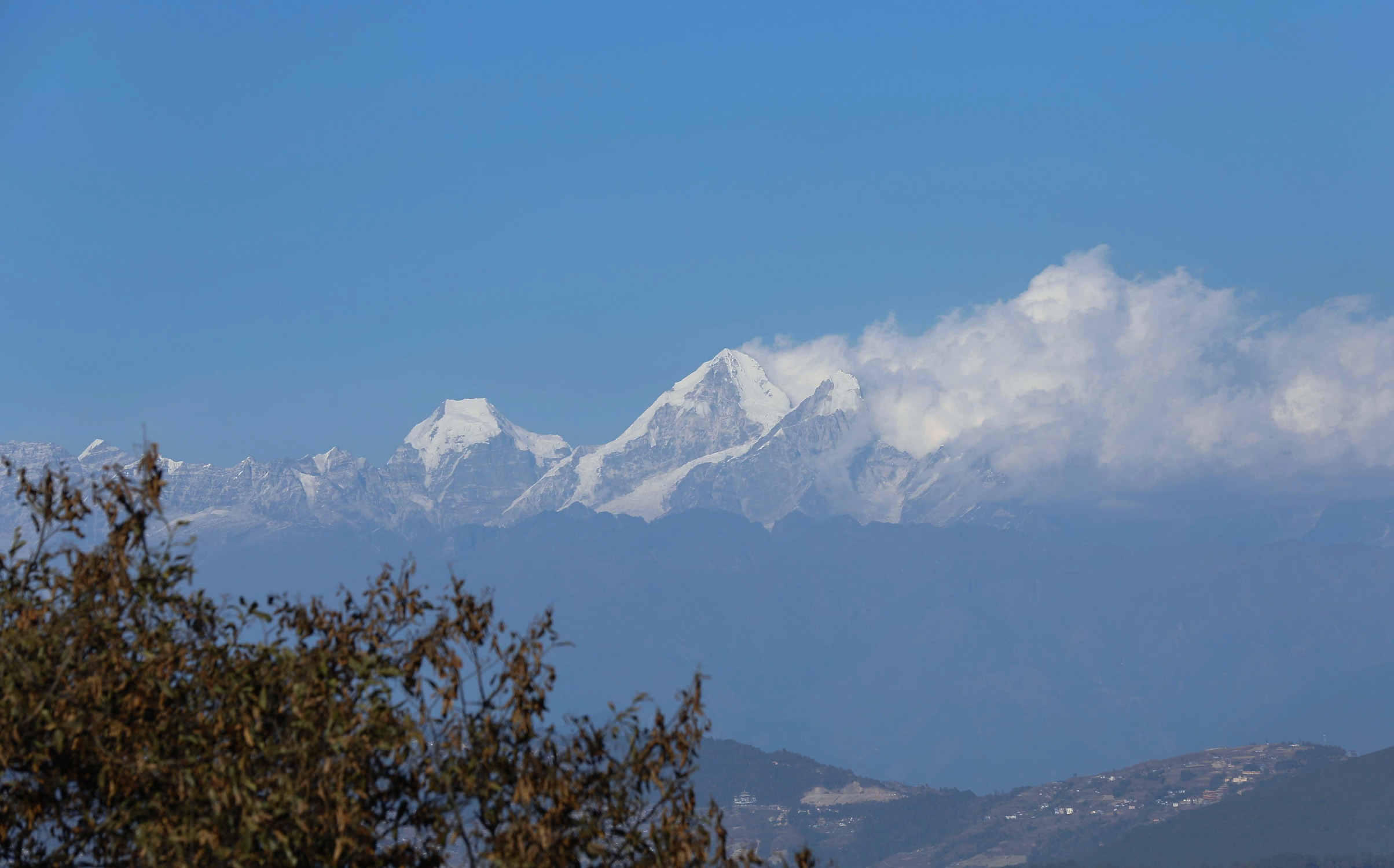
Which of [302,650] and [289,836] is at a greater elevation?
[302,650]

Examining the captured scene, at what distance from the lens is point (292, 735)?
15125 millimetres

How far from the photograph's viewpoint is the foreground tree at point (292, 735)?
14789 mm

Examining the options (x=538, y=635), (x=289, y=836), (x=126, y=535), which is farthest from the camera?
(x=126, y=535)

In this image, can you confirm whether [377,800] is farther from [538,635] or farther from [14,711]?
[14,711]

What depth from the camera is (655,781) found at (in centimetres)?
1691

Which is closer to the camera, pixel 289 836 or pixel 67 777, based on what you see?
pixel 289 836

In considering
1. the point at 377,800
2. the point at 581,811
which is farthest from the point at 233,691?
the point at 581,811

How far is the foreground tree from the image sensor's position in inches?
582

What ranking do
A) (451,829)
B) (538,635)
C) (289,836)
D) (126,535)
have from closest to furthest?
1. (289,836)
2. (451,829)
3. (538,635)
4. (126,535)

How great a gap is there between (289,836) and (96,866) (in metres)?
3.79

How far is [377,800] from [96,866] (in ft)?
12.6

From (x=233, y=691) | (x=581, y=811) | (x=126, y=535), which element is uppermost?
(x=126, y=535)

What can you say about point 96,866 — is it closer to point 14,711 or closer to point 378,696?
point 14,711

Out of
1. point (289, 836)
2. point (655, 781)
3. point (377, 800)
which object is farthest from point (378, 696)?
point (655, 781)
